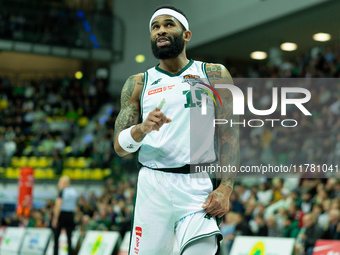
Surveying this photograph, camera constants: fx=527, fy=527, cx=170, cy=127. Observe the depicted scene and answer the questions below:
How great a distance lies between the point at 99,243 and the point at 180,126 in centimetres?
697

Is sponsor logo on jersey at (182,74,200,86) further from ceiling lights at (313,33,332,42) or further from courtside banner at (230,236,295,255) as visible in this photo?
ceiling lights at (313,33,332,42)

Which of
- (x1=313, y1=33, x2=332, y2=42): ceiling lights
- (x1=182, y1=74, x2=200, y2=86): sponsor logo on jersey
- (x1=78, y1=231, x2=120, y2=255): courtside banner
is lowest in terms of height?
(x1=78, y1=231, x2=120, y2=255): courtside banner

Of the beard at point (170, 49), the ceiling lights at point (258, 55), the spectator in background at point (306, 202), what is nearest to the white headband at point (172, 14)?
the beard at point (170, 49)

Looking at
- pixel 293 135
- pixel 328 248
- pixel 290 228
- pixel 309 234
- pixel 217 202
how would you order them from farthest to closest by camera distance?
1. pixel 293 135
2. pixel 290 228
3. pixel 309 234
4. pixel 328 248
5. pixel 217 202

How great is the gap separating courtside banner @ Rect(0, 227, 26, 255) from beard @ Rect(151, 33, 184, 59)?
1031cm

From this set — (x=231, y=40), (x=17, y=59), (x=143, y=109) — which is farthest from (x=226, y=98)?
(x=17, y=59)

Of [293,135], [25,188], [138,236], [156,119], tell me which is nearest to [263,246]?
[138,236]

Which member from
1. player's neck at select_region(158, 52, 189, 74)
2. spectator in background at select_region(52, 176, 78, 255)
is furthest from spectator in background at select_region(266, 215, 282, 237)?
player's neck at select_region(158, 52, 189, 74)

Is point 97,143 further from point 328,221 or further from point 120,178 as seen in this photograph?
point 328,221

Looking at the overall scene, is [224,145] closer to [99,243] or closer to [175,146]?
[175,146]

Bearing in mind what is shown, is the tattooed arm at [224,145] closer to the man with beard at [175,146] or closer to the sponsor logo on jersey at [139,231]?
the man with beard at [175,146]

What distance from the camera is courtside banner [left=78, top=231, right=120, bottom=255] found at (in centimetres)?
975

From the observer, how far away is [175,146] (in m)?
3.65

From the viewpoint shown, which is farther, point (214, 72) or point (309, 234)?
point (309, 234)
